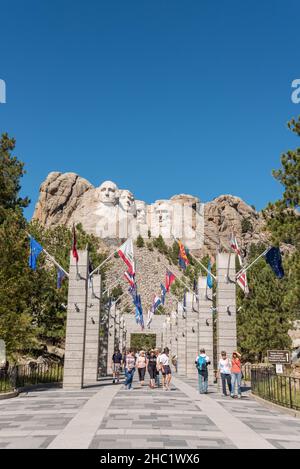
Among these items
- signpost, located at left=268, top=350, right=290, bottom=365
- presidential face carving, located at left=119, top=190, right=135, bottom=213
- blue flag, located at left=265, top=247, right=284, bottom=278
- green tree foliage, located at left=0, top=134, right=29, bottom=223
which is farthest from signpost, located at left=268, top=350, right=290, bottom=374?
presidential face carving, located at left=119, top=190, right=135, bottom=213

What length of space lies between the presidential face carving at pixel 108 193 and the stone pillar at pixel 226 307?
501 ft

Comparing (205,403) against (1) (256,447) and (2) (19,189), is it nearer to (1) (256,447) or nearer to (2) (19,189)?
(1) (256,447)

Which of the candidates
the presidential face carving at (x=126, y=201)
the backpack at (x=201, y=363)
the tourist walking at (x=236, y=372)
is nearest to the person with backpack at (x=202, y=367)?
the backpack at (x=201, y=363)

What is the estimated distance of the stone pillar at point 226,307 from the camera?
23.1m

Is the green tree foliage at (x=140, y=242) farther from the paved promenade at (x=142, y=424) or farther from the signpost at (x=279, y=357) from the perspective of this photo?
the paved promenade at (x=142, y=424)

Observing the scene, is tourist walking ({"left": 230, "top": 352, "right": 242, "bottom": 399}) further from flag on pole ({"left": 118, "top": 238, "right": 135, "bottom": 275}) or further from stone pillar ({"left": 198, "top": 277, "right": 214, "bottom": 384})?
stone pillar ({"left": 198, "top": 277, "right": 214, "bottom": 384})

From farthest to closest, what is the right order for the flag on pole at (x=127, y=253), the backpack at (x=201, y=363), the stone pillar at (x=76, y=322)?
the flag on pole at (x=127, y=253) < the stone pillar at (x=76, y=322) < the backpack at (x=201, y=363)

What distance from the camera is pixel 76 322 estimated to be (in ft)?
75.3

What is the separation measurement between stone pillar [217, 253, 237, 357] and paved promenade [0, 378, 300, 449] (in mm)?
7205

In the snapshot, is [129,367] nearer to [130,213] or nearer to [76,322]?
[76,322]

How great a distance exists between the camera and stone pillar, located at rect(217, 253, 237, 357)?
911 inches

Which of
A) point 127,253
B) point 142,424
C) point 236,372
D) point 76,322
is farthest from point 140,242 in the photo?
point 142,424
